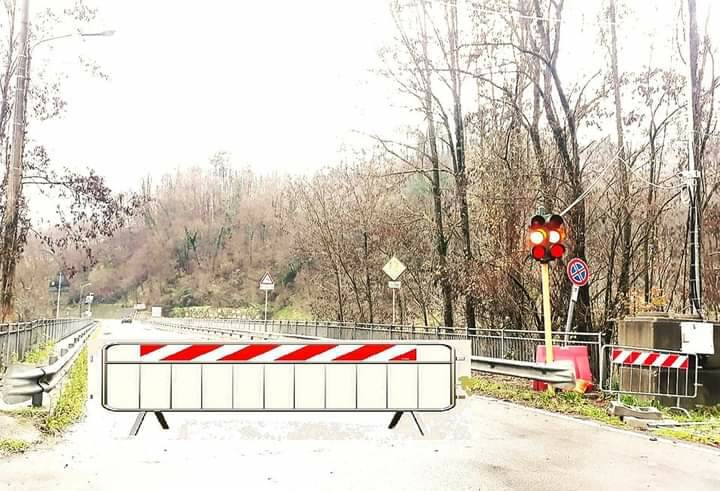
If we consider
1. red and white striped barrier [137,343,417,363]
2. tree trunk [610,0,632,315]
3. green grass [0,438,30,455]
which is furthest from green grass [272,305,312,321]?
red and white striped barrier [137,343,417,363]

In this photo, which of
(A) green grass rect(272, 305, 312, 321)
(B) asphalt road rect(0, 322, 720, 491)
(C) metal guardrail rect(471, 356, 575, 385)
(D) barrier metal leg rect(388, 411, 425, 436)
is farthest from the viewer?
(A) green grass rect(272, 305, 312, 321)

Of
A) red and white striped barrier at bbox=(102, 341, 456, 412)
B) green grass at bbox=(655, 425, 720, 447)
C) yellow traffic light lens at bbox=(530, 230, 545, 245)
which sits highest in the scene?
yellow traffic light lens at bbox=(530, 230, 545, 245)

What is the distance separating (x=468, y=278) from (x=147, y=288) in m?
114

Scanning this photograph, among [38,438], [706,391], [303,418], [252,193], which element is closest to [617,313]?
[706,391]

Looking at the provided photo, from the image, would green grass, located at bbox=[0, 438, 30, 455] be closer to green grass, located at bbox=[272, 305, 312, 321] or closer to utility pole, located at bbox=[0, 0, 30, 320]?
utility pole, located at bbox=[0, 0, 30, 320]

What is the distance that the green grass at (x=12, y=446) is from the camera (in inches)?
362

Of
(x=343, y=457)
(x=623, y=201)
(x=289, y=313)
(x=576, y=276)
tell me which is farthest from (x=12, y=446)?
(x=289, y=313)

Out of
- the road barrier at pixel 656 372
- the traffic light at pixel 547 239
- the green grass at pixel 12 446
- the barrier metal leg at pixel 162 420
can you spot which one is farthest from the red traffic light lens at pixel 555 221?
the green grass at pixel 12 446

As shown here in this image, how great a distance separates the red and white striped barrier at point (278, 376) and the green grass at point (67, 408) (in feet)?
7.41

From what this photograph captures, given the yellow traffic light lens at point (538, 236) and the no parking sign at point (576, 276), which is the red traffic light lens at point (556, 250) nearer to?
the yellow traffic light lens at point (538, 236)

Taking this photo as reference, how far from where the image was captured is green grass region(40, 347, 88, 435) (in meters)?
11.0

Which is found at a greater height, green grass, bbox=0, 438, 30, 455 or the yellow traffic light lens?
the yellow traffic light lens

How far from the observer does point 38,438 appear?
1015 centimetres

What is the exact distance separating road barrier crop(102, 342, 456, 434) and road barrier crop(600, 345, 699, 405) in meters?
6.09
